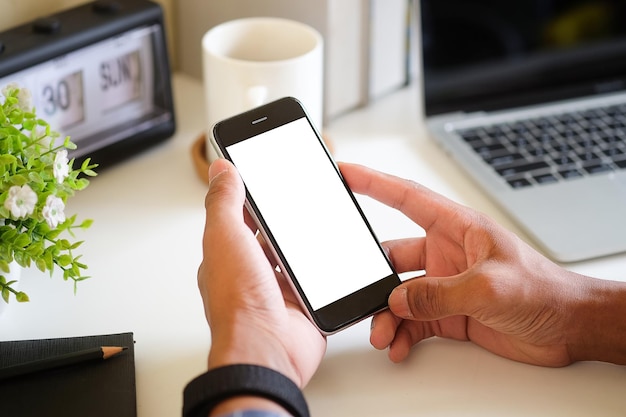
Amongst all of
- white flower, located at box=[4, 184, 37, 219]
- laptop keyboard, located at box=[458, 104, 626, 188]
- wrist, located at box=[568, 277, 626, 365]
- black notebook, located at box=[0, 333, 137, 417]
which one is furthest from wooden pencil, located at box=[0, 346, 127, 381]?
laptop keyboard, located at box=[458, 104, 626, 188]

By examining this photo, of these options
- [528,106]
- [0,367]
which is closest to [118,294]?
[0,367]

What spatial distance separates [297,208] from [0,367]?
0.87ft

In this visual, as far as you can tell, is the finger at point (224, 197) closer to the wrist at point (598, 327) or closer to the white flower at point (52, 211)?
the white flower at point (52, 211)

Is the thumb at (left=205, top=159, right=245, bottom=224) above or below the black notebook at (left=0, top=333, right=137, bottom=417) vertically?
above

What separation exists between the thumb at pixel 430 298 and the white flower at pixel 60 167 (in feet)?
0.92

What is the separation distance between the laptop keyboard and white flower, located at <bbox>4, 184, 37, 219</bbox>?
1.66 feet

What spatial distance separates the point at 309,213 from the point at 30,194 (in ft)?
0.73

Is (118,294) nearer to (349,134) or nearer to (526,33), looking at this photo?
(349,134)

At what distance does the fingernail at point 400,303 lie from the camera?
651 millimetres

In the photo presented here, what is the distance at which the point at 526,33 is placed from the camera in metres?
1.01

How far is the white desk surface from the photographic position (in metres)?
0.64

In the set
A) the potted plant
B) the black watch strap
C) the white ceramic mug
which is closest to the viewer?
the black watch strap

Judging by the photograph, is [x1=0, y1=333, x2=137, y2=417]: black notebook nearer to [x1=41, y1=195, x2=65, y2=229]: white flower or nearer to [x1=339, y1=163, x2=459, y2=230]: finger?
[x1=41, y1=195, x2=65, y2=229]: white flower

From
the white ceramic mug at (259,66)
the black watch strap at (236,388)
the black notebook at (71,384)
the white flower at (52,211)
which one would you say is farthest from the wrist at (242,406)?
the white ceramic mug at (259,66)
